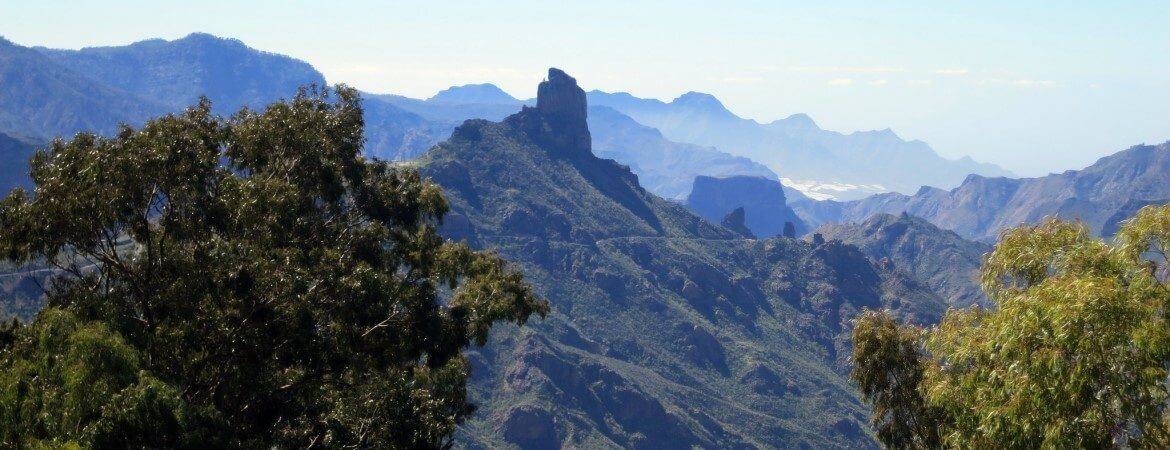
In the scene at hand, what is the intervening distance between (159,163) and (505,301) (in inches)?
497

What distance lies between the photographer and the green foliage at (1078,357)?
1608cm

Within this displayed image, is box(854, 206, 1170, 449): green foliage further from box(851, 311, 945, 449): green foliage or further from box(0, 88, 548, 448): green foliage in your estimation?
box(0, 88, 548, 448): green foliage

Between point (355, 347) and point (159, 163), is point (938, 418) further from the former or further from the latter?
point (159, 163)

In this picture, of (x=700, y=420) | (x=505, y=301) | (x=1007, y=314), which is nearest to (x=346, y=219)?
(x=505, y=301)

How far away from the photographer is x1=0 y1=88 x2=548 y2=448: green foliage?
1692cm

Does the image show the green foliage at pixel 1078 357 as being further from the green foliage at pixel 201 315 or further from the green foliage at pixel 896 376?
the green foliage at pixel 201 315

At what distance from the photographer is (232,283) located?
21703mm

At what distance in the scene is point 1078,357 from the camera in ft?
53.5

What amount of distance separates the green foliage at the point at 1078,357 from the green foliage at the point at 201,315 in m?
11.7

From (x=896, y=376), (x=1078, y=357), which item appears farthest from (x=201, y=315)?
(x=1078, y=357)

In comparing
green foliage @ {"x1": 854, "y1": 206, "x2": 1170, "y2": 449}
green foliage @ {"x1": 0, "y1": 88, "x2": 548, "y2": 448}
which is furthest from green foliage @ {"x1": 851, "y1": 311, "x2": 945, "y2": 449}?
green foliage @ {"x1": 0, "y1": 88, "x2": 548, "y2": 448}

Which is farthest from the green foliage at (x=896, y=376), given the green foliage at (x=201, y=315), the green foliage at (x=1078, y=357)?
the green foliage at (x=201, y=315)

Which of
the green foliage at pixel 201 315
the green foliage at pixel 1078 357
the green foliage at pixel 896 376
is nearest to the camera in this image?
the green foliage at pixel 1078 357

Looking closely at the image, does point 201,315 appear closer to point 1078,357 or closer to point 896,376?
point 896,376
